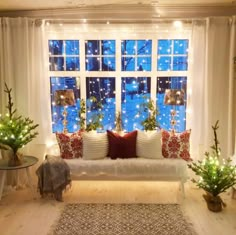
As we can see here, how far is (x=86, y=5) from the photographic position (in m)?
4.30

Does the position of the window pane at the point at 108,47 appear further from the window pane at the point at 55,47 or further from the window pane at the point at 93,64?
the window pane at the point at 55,47

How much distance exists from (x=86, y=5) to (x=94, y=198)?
100 inches

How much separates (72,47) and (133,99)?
3.86 ft

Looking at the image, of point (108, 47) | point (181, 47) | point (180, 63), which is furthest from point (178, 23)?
point (108, 47)

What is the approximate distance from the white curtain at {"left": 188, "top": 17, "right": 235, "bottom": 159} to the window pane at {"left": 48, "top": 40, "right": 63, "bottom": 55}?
189 cm

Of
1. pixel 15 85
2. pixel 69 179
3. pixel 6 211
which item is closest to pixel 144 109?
pixel 69 179

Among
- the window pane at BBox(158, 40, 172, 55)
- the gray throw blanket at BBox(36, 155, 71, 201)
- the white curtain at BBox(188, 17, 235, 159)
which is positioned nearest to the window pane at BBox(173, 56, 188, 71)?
the window pane at BBox(158, 40, 172, 55)

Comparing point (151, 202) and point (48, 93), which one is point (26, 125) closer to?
point (48, 93)

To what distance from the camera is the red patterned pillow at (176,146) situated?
4.28 m

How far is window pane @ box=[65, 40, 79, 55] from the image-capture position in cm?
470

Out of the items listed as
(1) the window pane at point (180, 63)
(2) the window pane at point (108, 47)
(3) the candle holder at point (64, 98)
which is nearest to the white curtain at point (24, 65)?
(3) the candle holder at point (64, 98)

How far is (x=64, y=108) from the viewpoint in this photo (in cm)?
479

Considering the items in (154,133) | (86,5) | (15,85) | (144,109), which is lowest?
(154,133)

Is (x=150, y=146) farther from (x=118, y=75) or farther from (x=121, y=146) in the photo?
(x=118, y=75)
